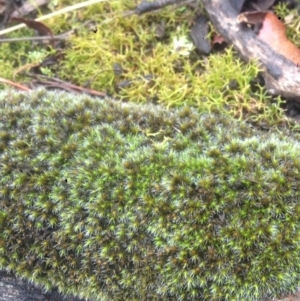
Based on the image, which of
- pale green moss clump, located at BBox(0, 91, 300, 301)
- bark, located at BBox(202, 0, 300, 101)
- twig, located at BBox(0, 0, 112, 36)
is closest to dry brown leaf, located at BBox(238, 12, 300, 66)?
bark, located at BBox(202, 0, 300, 101)

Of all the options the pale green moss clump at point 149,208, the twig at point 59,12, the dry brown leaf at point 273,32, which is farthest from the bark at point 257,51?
the twig at point 59,12

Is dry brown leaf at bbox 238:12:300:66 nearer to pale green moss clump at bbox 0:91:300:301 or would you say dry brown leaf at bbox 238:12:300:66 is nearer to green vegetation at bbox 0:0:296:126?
green vegetation at bbox 0:0:296:126

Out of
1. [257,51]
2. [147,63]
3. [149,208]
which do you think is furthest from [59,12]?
[149,208]

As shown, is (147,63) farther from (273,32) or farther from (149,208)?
(149,208)

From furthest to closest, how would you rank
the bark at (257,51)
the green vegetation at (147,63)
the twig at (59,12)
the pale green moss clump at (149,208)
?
the twig at (59,12) → the green vegetation at (147,63) → the bark at (257,51) → the pale green moss clump at (149,208)

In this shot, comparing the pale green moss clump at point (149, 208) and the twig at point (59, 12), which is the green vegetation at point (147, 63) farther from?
the pale green moss clump at point (149, 208)

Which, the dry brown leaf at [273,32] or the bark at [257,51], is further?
the dry brown leaf at [273,32]
